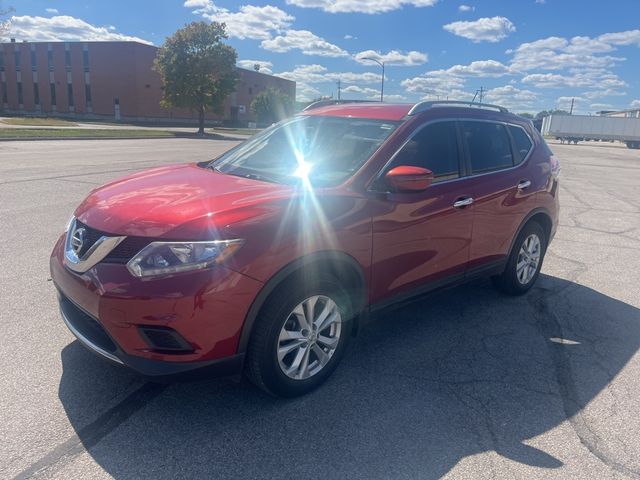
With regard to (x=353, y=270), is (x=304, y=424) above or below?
below

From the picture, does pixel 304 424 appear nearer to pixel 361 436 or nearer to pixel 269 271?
pixel 361 436

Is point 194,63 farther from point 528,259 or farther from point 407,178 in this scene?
point 407,178

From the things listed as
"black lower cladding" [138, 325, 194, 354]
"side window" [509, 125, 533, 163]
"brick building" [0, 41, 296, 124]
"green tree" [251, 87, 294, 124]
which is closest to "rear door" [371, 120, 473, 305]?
"side window" [509, 125, 533, 163]

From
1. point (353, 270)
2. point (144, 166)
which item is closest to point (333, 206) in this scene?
point (353, 270)

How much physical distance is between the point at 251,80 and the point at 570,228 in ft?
267

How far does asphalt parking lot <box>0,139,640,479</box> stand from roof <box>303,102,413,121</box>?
1761 mm

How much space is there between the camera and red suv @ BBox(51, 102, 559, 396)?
260 centimetres

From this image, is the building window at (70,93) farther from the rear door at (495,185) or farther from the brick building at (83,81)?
the rear door at (495,185)

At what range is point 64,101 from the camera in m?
66.2

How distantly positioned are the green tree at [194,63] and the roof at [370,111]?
4185 centimetres

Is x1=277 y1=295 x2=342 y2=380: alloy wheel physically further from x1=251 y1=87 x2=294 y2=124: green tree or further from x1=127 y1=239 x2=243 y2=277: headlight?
x1=251 y1=87 x2=294 y2=124: green tree

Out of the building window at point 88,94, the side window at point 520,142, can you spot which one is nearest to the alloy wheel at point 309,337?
the side window at point 520,142

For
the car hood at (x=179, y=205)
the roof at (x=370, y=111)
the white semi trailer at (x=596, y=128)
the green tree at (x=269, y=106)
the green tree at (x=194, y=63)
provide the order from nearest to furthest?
1. the car hood at (x=179, y=205)
2. the roof at (x=370, y=111)
3. the green tree at (x=194, y=63)
4. the white semi trailer at (x=596, y=128)
5. the green tree at (x=269, y=106)

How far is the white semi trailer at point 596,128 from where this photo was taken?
59.5 m
